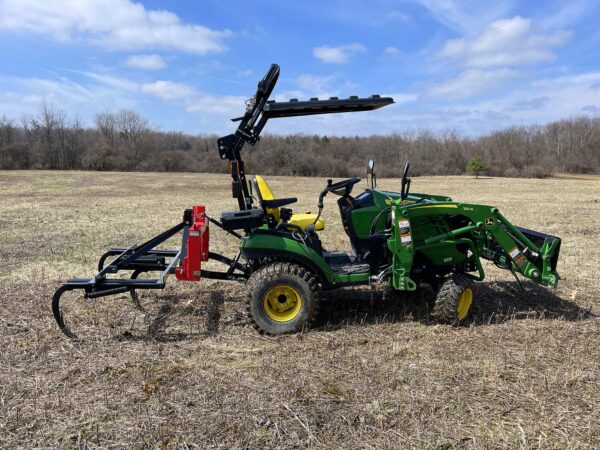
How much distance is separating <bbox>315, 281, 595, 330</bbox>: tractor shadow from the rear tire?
192 millimetres

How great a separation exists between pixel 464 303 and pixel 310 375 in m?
2.08

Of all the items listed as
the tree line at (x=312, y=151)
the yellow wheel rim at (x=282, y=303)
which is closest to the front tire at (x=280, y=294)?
the yellow wheel rim at (x=282, y=303)

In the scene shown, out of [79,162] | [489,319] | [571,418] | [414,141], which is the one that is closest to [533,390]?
[571,418]

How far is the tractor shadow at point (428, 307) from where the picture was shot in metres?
5.12

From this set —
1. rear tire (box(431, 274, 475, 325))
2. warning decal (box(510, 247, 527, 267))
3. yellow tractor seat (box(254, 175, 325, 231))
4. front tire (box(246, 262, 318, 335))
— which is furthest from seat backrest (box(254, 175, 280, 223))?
warning decal (box(510, 247, 527, 267))

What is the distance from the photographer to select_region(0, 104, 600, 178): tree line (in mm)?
55156

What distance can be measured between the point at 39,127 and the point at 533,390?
74472mm

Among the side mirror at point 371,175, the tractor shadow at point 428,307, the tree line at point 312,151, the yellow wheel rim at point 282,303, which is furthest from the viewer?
the tree line at point 312,151

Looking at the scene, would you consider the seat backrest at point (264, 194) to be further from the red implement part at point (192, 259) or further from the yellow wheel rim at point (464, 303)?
the yellow wheel rim at point (464, 303)

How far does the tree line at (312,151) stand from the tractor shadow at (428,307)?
48496mm

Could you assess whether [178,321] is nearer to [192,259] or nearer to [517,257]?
[192,259]

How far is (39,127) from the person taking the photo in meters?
65.1

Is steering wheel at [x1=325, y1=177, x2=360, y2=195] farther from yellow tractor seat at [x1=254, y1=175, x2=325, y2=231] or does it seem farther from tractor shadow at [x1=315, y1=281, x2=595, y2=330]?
tractor shadow at [x1=315, y1=281, x2=595, y2=330]

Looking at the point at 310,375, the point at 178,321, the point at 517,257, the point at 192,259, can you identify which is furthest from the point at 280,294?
the point at 517,257
